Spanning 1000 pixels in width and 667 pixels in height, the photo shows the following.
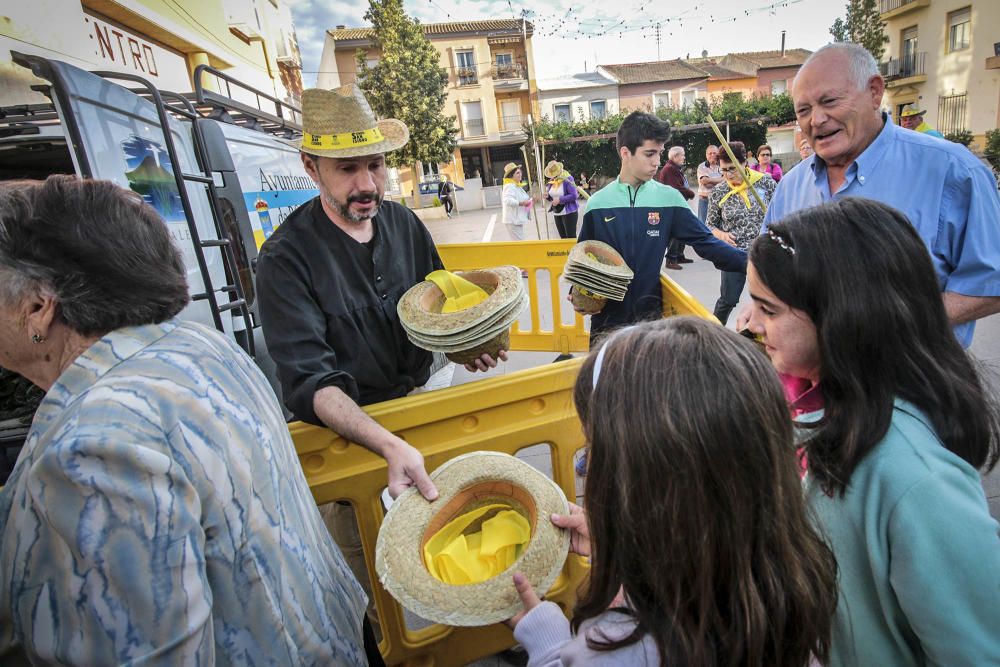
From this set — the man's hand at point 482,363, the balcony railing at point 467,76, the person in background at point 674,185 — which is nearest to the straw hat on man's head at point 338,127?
the man's hand at point 482,363

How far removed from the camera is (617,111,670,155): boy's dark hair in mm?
3410

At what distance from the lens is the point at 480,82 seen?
39188 millimetres

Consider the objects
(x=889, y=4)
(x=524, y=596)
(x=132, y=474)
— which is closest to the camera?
(x=132, y=474)

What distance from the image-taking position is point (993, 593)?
906 mm

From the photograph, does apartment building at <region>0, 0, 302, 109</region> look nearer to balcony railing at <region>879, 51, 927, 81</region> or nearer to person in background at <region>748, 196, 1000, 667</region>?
person in background at <region>748, 196, 1000, 667</region>

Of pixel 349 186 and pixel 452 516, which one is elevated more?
pixel 349 186

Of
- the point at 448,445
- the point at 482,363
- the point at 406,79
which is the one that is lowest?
the point at 448,445

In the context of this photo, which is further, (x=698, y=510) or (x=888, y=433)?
(x=888, y=433)

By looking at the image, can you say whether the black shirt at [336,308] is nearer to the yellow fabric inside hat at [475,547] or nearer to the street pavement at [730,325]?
the yellow fabric inside hat at [475,547]

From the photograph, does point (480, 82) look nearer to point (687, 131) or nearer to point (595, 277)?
point (687, 131)

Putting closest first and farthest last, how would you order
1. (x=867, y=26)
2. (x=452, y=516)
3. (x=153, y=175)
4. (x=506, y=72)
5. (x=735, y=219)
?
(x=452, y=516) < (x=153, y=175) < (x=735, y=219) < (x=867, y=26) < (x=506, y=72)

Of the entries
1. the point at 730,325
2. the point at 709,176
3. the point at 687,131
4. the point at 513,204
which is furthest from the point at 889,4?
the point at 730,325

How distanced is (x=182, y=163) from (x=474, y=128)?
39614 millimetres

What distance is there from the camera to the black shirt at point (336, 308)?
1786 millimetres
